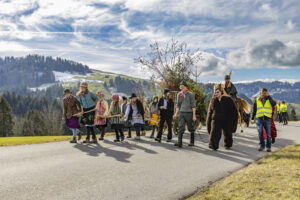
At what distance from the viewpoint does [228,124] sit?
351 inches

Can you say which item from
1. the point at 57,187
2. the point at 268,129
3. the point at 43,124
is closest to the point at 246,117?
the point at 268,129

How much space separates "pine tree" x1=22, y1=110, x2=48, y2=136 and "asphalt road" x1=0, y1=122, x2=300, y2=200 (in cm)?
6586

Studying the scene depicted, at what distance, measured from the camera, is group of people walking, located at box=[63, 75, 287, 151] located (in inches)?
352

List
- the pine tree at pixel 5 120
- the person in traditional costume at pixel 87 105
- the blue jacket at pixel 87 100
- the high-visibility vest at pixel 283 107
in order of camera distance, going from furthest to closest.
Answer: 1. the pine tree at pixel 5 120
2. the high-visibility vest at pixel 283 107
3. the blue jacket at pixel 87 100
4. the person in traditional costume at pixel 87 105

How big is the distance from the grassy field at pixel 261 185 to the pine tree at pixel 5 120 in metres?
65.8

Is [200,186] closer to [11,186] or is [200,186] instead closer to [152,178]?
[152,178]

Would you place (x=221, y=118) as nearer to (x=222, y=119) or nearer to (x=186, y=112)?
(x=222, y=119)

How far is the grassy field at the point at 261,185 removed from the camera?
13.8ft

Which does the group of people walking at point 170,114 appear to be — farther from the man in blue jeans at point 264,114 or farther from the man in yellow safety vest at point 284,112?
the man in yellow safety vest at point 284,112

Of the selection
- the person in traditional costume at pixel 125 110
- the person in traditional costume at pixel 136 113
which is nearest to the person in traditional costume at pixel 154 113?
the person in traditional costume at pixel 136 113

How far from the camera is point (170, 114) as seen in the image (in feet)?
36.9

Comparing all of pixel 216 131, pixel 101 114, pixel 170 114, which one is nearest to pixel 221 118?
pixel 216 131

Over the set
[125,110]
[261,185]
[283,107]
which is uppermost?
[283,107]

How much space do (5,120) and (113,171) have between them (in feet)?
211
